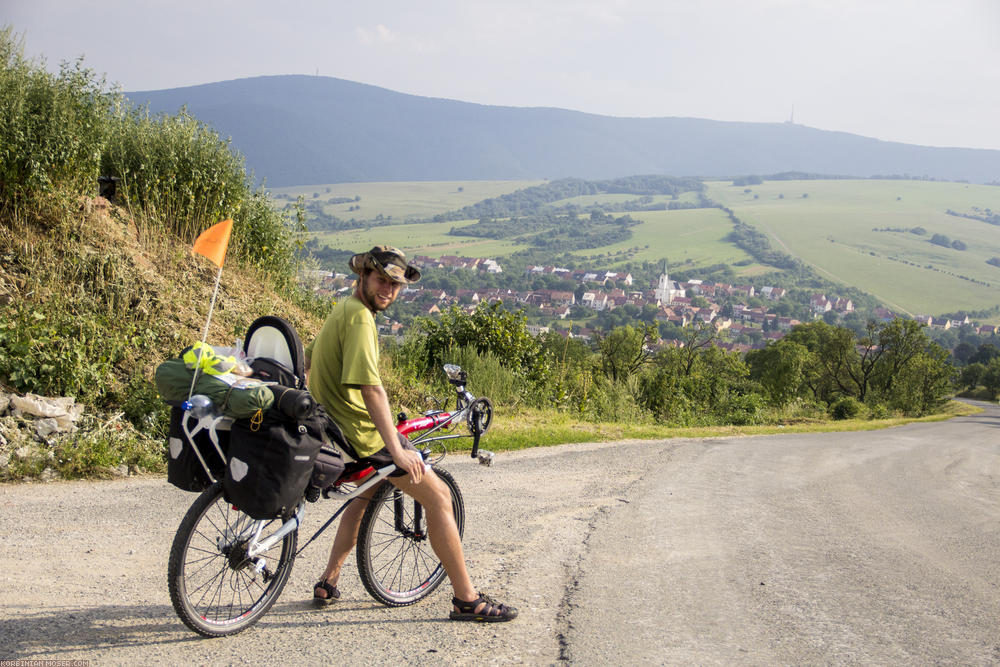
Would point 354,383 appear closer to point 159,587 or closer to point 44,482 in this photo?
point 159,587

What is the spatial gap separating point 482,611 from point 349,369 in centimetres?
154

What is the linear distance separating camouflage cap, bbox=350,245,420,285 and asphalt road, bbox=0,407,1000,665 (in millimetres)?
1840

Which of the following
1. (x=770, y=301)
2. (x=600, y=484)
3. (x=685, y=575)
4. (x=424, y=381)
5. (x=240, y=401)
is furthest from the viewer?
(x=770, y=301)

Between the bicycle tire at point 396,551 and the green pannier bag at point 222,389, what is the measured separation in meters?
1.09

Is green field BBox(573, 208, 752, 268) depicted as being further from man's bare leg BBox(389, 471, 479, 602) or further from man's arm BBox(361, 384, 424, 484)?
man's arm BBox(361, 384, 424, 484)

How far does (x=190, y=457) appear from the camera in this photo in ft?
11.6

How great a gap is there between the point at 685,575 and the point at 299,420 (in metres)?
3.10

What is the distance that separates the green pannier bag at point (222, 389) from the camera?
11.0ft

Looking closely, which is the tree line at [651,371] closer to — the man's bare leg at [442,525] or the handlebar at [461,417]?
the handlebar at [461,417]

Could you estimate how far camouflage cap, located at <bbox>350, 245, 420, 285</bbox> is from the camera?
3730 mm

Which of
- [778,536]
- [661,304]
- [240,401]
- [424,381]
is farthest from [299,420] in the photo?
[661,304]

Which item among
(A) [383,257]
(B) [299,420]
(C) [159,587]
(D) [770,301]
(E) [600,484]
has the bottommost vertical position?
(D) [770,301]

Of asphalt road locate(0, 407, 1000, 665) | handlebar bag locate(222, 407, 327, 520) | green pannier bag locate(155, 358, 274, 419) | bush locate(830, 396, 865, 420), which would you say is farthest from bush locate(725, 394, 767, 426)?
green pannier bag locate(155, 358, 274, 419)

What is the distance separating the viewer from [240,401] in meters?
3.34
